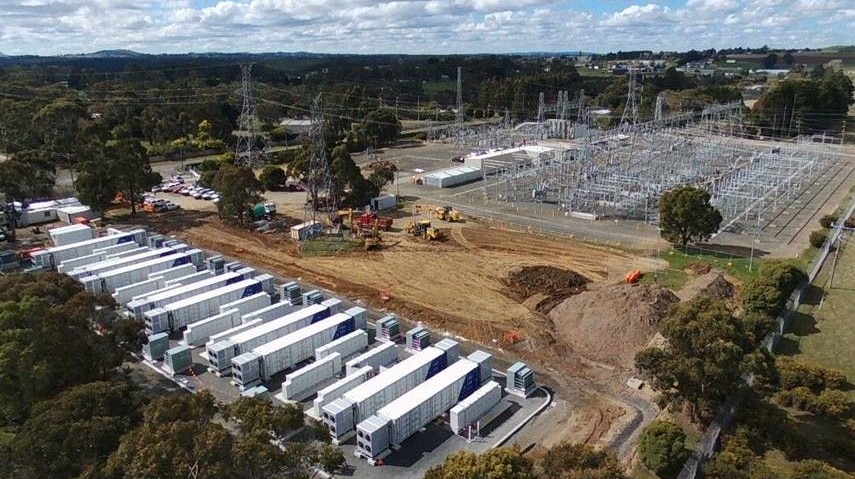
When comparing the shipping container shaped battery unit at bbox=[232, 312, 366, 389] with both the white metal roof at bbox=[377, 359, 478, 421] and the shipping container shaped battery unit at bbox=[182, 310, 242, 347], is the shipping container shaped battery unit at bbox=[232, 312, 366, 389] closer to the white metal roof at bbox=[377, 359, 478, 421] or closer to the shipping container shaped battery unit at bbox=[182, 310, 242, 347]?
the shipping container shaped battery unit at bbox=[182, 310, 242, 347]

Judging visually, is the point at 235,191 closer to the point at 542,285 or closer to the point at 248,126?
the point at 248,126

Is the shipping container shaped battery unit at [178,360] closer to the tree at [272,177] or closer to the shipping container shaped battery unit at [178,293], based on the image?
the shipping container shaped battery unit at [178,293]

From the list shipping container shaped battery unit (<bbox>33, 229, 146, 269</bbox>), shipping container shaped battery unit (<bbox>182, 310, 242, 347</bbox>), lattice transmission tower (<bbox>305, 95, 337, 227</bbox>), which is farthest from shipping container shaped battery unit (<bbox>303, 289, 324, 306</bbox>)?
shipping container shaped battery unit (<bbox>33, 229, 146, 269</bbox>)

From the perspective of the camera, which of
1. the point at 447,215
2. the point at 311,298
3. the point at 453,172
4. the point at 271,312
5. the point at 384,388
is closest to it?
the point at 384,388

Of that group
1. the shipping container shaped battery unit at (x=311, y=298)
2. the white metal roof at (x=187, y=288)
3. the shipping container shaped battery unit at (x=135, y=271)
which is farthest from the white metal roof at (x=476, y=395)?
the shipping container shaped battery unit at (x=135, y=271)

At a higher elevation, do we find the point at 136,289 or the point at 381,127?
the point at 381,127

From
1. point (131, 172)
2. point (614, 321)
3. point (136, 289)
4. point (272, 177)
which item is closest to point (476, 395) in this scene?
point (614, 321)
